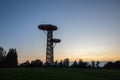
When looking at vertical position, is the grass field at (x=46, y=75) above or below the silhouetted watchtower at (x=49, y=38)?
below

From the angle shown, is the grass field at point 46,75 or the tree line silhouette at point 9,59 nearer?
the grass field at point 46,75

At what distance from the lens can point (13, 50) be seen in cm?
8394

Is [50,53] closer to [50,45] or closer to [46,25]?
[50,45]

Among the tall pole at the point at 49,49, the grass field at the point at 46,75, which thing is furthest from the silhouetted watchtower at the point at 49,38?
the grass field at the point at 46,75

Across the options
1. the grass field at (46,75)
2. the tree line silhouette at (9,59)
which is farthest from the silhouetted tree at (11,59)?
the grass field at (46,75)

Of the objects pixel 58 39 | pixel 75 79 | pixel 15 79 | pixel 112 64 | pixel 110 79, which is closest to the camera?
pixel 15 79

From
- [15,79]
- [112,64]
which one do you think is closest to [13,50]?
[112,64]

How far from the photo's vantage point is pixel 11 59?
76.4 m

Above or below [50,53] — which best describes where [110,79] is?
below

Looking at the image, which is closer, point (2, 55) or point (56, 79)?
point (56, 79)

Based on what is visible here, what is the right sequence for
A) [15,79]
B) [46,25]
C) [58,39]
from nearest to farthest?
[15,79], [46,25], [58,39]

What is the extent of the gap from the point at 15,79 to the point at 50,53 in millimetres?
45285

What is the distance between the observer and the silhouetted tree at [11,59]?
73.8 meters

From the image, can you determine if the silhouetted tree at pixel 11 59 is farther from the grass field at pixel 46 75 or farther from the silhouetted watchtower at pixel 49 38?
the grass field at pixel 46 75
